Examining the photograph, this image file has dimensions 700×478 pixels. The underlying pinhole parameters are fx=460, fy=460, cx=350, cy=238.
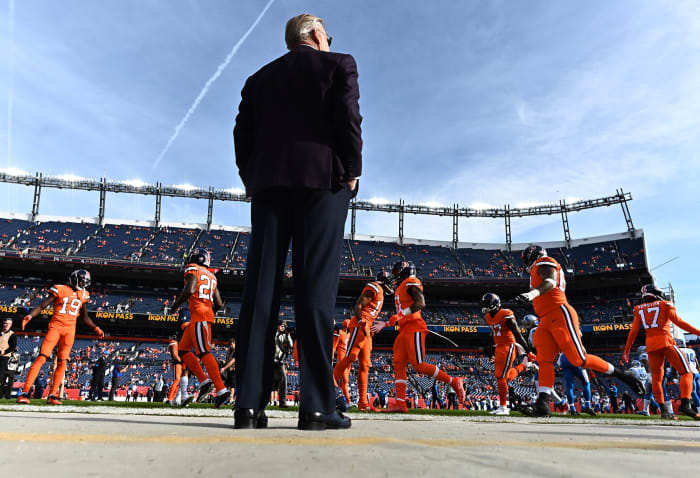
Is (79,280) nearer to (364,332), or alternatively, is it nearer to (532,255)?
(364,332)

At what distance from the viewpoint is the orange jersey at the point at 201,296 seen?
6.83m

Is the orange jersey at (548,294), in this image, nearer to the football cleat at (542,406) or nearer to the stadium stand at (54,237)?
the football cleat at (542,406)

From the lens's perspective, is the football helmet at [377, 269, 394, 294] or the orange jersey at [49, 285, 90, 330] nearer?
the orange jersey at [49, 285, 90, 330]

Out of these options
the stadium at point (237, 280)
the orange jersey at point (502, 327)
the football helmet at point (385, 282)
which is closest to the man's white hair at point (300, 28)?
the football helmet at point (385, 282)

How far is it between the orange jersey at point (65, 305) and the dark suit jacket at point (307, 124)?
6948 millimetres

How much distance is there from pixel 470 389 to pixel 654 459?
28749mm

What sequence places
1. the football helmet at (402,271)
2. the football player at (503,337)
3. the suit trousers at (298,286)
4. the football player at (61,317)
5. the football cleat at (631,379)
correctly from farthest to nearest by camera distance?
the football player at (503,337), the football player at (61,317), the football helmet at (402,271), the football cleat at (631,379), the suit trousers at (298,286)

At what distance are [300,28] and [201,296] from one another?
4.87 m

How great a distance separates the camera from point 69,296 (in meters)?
8.27

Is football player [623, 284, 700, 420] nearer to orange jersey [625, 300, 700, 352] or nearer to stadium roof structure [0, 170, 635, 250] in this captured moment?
orange jersey [625, 300, 700, 352]

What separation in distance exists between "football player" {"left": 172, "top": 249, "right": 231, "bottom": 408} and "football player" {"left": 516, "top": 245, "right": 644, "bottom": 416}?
434cm

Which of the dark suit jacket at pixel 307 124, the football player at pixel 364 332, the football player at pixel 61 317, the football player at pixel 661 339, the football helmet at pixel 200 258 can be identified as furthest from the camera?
the football player at pixel 364 332

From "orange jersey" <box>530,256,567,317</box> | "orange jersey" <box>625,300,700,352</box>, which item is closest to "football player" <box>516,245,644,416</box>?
"orange jersey" <box>530,256,567,317</box>

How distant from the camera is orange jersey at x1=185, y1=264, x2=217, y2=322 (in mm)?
6828
